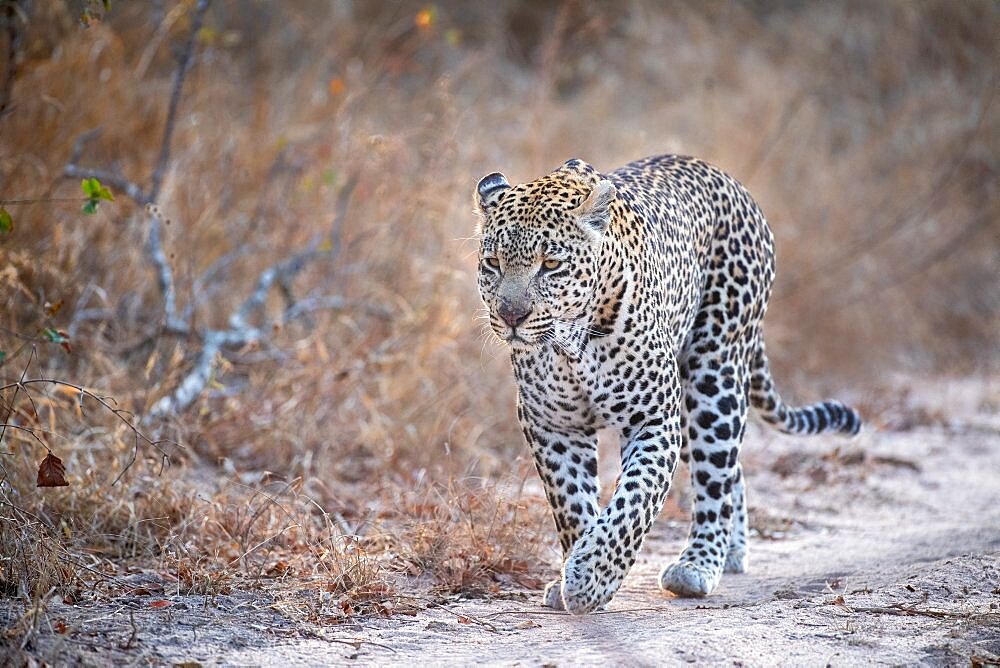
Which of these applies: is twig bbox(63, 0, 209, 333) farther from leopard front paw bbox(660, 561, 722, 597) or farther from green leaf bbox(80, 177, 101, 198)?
leopard front paw bbox(660, 561, 722, 597)

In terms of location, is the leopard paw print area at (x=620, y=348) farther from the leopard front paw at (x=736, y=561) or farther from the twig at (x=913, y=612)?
the twig at (x=913, y=612)

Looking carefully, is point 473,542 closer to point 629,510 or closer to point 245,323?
point 629,510

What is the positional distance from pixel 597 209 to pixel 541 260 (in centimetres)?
36

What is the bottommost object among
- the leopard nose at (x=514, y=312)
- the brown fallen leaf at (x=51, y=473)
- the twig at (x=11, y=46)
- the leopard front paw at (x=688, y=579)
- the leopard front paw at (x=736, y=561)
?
the brown fallen leaf at (x=51, y=473)

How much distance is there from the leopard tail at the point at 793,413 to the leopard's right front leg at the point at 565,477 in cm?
175

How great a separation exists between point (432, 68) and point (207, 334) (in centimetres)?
780

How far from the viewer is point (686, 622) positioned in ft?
16.1

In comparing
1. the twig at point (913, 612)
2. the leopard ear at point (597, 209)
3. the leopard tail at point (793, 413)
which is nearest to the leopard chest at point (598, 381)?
the leopard ear at point (597, 209)

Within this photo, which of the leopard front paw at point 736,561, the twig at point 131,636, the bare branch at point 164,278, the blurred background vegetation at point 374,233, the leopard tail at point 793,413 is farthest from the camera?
the bare branch at point 164,278

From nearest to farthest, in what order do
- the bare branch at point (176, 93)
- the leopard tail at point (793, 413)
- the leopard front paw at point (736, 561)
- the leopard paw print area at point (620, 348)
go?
the leopard paw print area at point (620, 348)
the leopard front paw at point (736, 561)
the leopard tail at point (793, 413)
the bare branch at point (176, 93)

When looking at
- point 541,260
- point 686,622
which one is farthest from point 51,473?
point 686,622

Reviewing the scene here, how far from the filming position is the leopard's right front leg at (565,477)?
538 cm

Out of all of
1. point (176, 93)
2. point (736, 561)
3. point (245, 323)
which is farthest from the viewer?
point (245, 323)

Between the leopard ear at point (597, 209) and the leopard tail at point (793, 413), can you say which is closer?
the leopard ear at point (597, 209)
